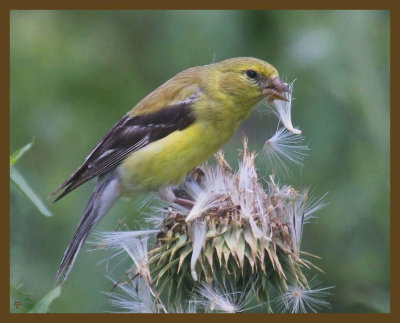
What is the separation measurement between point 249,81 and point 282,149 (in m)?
0.82

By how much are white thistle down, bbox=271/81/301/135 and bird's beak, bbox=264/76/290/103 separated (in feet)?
0.10

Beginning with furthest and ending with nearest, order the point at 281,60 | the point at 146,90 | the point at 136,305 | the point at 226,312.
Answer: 1. the point at 146,90
2. the point at 281,60
3. the point at 136,305
4. the point at 226,312

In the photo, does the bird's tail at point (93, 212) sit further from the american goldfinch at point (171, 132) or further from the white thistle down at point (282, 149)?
the white thistle down at point (282, 149)

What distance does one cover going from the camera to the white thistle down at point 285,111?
4321 mm

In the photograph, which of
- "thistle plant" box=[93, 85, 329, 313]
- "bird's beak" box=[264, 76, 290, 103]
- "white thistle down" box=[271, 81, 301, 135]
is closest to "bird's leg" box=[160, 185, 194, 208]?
"thistle plant" box=[93, 85, 329, 313]

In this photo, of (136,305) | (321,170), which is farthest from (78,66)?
(136,305)

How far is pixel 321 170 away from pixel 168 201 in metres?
1.37

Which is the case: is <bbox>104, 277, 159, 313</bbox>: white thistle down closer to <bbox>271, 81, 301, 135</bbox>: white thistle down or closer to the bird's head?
<bbox>271, 81, 301, 135</bbox>: white thistle down

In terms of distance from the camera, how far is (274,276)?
13.4ft

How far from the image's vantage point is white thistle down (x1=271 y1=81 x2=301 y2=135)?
4321mm

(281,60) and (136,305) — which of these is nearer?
(136,305)

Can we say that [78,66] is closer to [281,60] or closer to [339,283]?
[281,60]

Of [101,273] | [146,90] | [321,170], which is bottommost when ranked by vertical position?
[101,273]

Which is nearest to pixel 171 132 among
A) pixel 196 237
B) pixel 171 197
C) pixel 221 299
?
pixel 171 197
